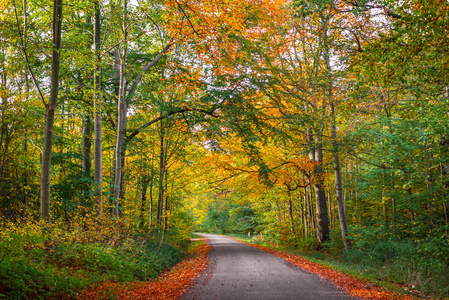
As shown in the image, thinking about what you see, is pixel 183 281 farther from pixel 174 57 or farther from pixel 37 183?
pixel 174 57

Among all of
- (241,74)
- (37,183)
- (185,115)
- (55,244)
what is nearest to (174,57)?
(185,115)

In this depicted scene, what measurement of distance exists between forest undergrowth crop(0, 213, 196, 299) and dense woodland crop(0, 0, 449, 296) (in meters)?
0.10

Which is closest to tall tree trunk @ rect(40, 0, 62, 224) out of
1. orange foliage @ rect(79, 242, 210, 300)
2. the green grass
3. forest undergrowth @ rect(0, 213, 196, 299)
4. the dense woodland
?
the dense woodland

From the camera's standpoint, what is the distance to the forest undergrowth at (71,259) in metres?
4.32

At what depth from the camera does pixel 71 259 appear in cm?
654

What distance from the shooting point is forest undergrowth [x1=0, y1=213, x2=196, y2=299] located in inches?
170

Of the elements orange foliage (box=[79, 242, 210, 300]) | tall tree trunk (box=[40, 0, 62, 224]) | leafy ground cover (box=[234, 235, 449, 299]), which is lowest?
leafy ground cover (box=[234, 235, 449, 299])

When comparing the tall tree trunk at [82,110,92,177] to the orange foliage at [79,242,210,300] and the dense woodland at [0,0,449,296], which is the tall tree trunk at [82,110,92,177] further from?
the orange foliage at [79,242,210,300]

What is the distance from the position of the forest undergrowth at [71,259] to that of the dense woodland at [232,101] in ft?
0.32

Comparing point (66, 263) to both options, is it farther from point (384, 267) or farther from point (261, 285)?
point (384, 267)

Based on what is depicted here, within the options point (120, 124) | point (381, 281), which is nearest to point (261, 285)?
point (381, 281)

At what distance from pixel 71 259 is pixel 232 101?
6.92 metres

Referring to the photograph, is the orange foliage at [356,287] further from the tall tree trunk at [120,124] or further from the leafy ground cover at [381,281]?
the tall tree trunk at [120,124]

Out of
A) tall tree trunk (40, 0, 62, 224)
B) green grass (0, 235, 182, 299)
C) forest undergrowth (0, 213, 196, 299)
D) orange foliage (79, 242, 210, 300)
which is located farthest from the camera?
tall tree trunk (40, 0, 62, 224)
